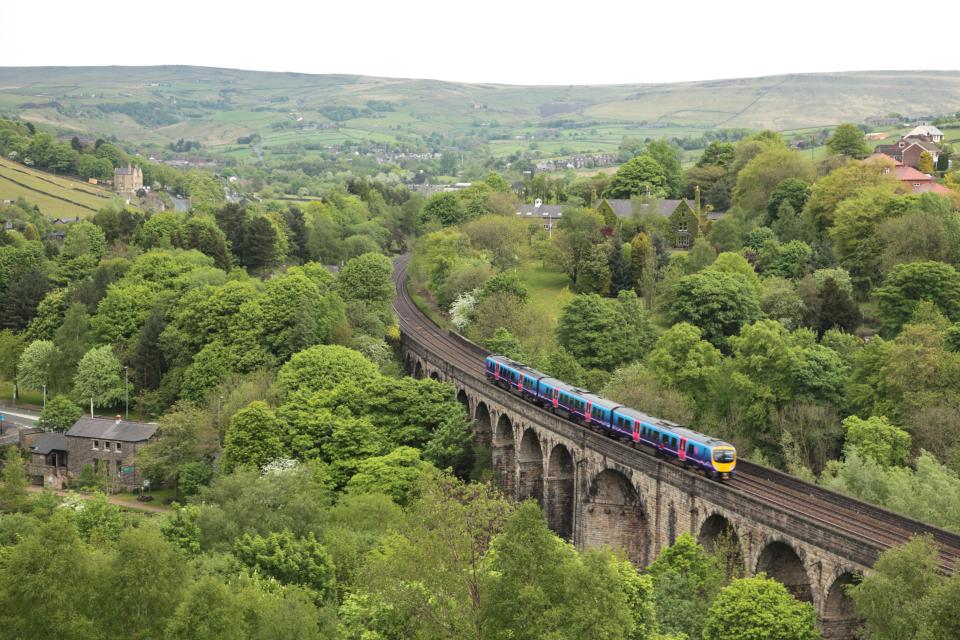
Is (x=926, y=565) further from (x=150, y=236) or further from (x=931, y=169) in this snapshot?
(x=150, y=236)

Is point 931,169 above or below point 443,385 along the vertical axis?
above

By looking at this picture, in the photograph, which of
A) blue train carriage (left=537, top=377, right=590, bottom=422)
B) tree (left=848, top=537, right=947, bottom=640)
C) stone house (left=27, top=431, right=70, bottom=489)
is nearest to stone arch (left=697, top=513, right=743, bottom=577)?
tree (left=848, top=537, right=947, bottom=640)

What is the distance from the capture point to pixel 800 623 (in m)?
36.7

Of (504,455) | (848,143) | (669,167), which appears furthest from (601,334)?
(669,167)

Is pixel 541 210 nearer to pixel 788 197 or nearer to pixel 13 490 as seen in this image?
pixel 788 197

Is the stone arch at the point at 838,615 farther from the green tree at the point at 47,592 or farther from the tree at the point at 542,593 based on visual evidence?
the green tree at the point at 47,592

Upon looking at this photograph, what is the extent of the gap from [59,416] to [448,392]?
30.9m

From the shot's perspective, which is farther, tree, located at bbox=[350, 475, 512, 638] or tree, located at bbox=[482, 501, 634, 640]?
tree, located at bbox=[350, 475, 512, 638]

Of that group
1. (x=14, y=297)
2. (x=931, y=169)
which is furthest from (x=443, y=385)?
(x=931, y=169)

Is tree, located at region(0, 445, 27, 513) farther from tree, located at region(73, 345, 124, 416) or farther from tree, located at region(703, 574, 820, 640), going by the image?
tree, located at region(703, 574, 820, 640)

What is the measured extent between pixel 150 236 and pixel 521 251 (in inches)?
1534

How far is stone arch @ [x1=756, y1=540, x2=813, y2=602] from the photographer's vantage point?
145 feet

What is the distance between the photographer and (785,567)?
4478cm

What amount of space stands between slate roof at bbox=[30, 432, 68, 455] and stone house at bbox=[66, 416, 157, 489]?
2.08 ft
